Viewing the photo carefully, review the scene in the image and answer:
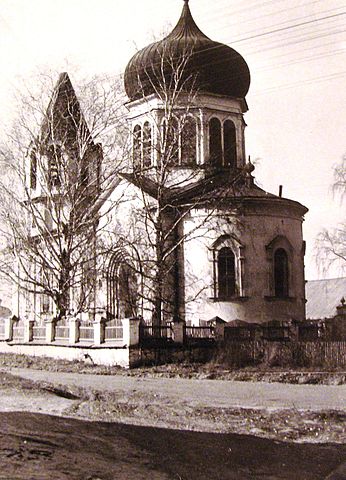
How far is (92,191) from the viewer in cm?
2764

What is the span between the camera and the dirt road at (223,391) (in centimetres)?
1173

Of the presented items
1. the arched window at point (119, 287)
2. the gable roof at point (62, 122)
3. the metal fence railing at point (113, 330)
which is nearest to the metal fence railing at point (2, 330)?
the arched window at point (119, 287)

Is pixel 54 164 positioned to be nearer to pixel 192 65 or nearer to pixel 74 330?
pixel 192 65

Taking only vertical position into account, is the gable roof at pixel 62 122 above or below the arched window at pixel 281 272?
above

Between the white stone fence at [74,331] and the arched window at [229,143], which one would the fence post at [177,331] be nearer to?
the white stone fence at [74,331]

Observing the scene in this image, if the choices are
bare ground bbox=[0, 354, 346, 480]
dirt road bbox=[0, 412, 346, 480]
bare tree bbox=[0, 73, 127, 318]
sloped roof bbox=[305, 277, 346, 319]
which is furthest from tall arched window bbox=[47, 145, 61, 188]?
sloped roof bbox=[305, 277, 346, 319]

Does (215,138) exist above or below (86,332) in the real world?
above

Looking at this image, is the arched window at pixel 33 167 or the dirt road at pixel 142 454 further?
the arched window at pixel 33 167

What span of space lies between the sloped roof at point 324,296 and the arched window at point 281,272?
85.8 ft

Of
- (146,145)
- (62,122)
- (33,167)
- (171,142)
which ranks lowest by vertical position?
(171,142)

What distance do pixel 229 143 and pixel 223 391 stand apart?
1846cm

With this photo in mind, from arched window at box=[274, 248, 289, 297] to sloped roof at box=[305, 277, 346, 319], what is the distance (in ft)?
85.8

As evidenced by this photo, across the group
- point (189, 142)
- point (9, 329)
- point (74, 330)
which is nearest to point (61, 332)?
point (74, 330)

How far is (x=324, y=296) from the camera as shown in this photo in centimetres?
5550
